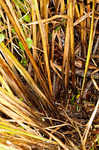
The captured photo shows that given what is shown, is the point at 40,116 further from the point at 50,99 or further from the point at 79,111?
the point at 79,111

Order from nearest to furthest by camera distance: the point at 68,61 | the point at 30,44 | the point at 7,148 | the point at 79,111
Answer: the point at 7,148
the point at 30,44
the point at 68,61
the point at 79,111

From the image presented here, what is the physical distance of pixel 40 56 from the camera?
77cm

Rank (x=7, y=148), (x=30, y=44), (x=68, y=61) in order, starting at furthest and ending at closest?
(x=68, y=61)
(x=30, y=44)
(x=7, y=148)

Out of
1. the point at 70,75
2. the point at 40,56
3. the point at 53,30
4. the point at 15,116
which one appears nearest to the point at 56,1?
the point at 53,30

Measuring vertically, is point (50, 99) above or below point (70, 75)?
below

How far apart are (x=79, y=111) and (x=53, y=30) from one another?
400 millimetres

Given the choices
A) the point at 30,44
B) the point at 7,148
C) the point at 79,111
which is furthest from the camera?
the point at 79,111

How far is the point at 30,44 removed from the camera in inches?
26.5

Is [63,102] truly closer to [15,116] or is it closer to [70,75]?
[70,75]

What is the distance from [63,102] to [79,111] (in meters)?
0.09

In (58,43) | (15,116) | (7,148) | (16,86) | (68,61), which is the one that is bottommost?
(7,148)

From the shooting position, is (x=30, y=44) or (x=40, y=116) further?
(x=40, y=116)

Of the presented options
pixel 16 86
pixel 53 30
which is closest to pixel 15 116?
pixel 16 86

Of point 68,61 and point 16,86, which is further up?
point 68,61
